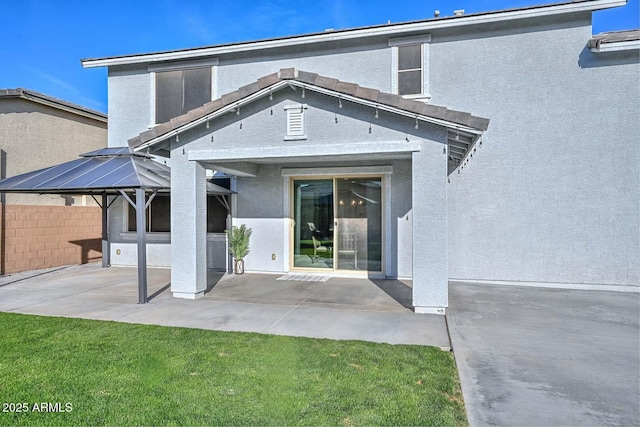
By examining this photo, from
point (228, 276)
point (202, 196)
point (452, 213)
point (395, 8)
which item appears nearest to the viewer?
point (202, 196)

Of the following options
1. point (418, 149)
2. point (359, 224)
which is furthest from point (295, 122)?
point (359, 224)

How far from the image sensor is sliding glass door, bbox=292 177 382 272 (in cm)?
1198

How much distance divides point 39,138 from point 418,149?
15.4 m

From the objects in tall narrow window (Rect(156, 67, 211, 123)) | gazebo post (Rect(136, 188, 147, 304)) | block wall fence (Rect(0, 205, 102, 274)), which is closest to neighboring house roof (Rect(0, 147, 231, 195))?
gazebo post (Rect(136, 188, 147, 304))

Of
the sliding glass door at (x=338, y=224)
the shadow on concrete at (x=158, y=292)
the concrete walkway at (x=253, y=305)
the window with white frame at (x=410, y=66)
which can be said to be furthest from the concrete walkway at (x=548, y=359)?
the shadow on concrete at (x=158, y=292)

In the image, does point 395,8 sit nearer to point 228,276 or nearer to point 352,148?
point 352,148

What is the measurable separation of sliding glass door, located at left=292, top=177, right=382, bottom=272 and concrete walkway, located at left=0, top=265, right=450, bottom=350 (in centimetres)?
97

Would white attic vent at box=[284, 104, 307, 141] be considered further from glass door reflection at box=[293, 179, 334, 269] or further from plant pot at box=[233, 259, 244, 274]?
plant pot at box=[233, 259, 244, 274]

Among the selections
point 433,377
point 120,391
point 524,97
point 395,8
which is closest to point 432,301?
point 433,377

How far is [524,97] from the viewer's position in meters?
10.8

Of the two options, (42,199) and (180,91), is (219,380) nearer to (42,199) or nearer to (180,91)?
(180,91)

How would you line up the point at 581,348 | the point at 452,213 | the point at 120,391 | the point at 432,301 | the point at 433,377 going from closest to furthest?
1. the point at 120,391
2. the point at 433,377
3. the point at 581,348
4. the point at 432,301
5. the point at 452,213

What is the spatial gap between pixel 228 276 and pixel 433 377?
28.1ft

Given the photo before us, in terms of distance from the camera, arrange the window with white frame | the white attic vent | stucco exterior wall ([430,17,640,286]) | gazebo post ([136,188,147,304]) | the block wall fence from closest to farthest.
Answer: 1. the white attic vent
2. gazebo post ([136,188,147,304])
3. stucco exterior wall ([430,17,640,286])
4. the window with white frame
5. the block wall fence
